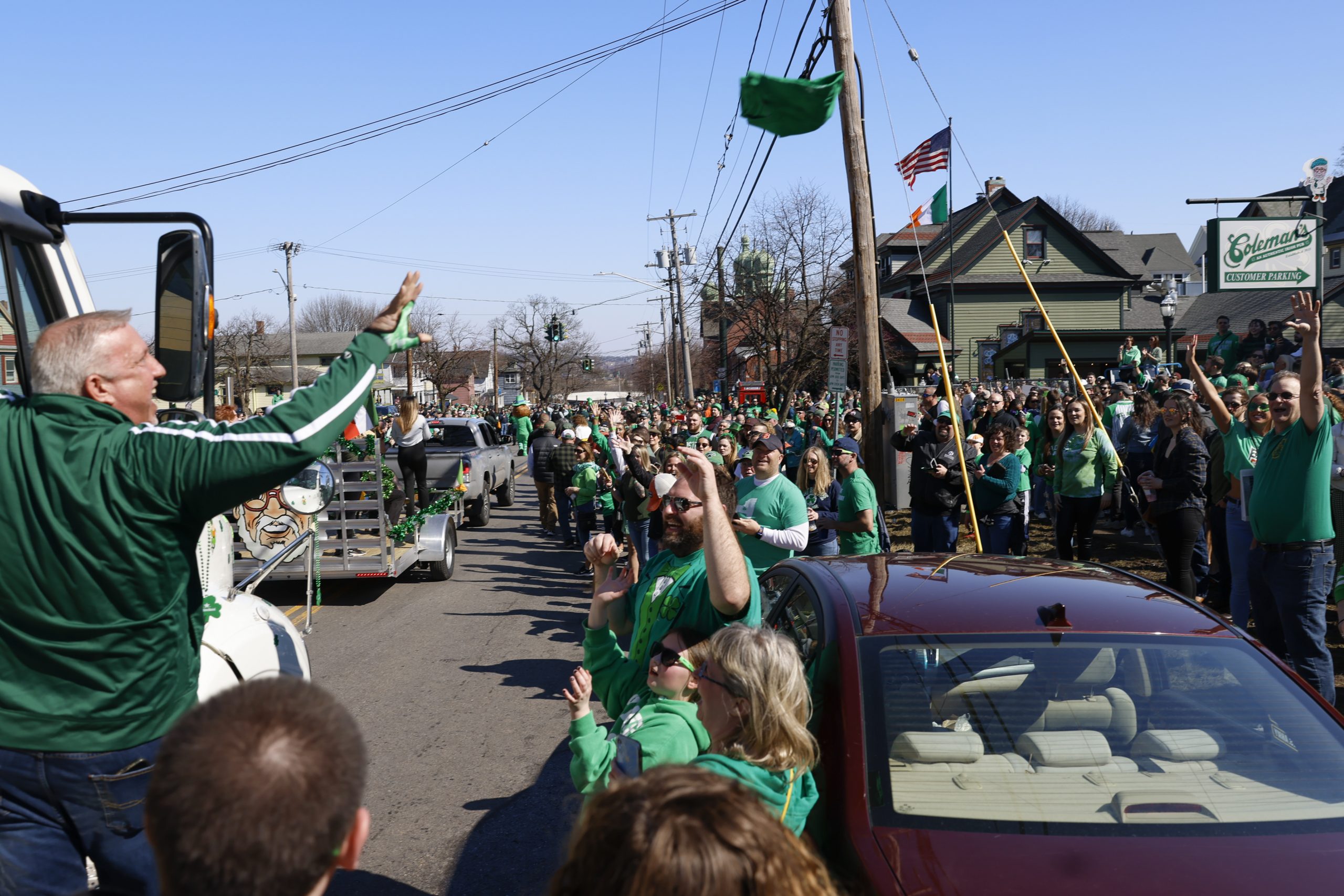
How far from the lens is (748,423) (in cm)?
1494

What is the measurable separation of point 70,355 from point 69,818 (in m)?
1.08

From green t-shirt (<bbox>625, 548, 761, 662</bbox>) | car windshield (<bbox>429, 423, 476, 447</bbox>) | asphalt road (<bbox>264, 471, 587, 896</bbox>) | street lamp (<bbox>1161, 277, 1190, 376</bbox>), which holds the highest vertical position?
street lamp (<bbox>1161, 277, 1190, 376</bbox>)

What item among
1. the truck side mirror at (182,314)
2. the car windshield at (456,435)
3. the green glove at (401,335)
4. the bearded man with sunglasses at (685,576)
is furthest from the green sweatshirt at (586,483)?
the green glove at (401,335)

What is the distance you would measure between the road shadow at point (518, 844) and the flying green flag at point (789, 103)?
7.33m

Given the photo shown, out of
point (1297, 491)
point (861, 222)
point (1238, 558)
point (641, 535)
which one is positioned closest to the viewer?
point (1297, 491)

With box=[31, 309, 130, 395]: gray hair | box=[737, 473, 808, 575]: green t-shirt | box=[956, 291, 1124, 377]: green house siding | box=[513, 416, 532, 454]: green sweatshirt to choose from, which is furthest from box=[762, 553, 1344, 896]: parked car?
box=[956, 291, 1124, 377]: green house siding

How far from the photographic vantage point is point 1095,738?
3.18m

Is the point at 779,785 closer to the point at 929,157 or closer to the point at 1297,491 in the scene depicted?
the point at 1297,491

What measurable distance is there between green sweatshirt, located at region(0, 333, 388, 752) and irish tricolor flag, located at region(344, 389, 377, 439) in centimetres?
16

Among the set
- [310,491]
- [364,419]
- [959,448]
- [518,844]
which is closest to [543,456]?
[959,448]

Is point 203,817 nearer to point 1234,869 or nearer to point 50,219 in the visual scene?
point 1234,869

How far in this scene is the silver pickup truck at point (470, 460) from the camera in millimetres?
17766

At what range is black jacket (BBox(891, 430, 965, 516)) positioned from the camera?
31.2 feet

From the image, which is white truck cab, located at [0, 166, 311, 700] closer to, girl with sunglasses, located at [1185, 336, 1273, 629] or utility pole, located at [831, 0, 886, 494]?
girl with sunglasses, located at [1185, 336, 1273, 629]
